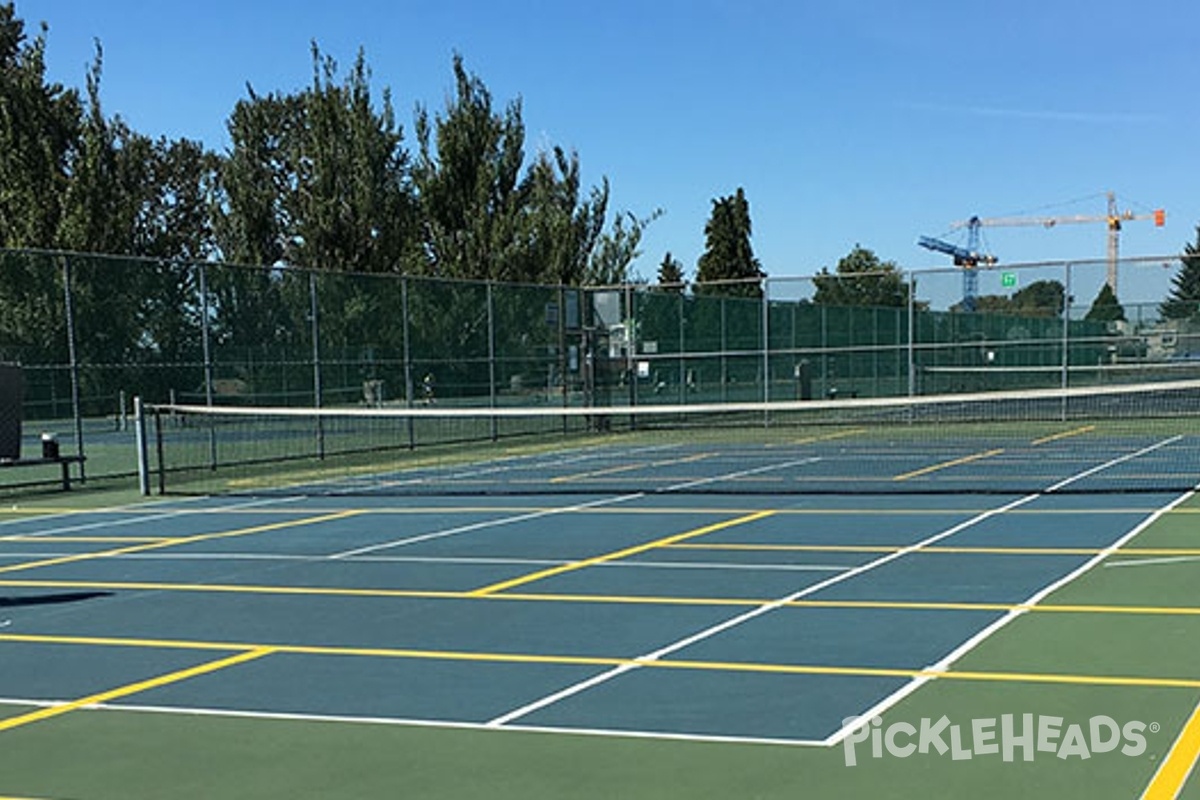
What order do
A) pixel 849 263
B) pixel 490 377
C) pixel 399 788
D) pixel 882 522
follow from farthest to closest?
pixel 849 263 < pixel 490 377 < pixel 882 522 < pixel 399 788

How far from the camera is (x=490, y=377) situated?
2908 cm

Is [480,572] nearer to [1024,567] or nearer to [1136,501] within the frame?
[1024,567]

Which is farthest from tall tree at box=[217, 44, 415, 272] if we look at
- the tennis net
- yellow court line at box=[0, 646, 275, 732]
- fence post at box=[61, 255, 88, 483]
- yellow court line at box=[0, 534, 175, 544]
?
yellow court line at box=[0, 646, 275, 732]

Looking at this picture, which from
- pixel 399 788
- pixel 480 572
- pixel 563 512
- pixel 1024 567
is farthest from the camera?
pixel 563 512

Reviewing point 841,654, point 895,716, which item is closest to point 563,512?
point 841,654

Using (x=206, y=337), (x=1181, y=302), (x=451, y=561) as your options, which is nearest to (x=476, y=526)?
(x=451, y=561)

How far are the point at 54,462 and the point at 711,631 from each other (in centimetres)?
1398

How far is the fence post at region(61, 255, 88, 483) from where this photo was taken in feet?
66.3

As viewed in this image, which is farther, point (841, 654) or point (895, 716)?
point (841, 654)

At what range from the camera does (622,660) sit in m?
7.64

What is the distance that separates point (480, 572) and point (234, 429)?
13247 millimetres

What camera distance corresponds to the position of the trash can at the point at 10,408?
18.2m

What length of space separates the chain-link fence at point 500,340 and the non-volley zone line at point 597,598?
34.1ft

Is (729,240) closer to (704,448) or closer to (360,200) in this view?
(360,200)
